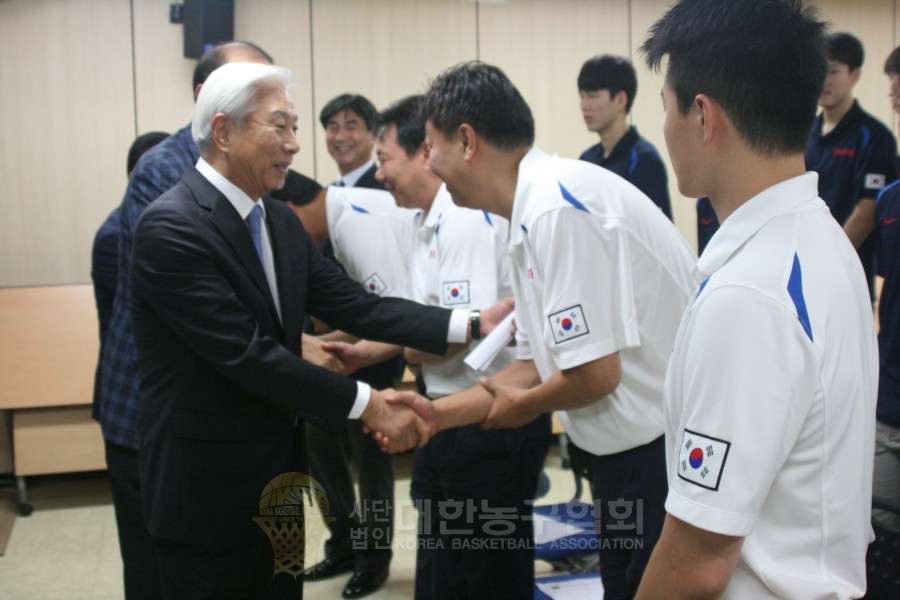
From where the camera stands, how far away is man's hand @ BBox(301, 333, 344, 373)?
2.65 metres

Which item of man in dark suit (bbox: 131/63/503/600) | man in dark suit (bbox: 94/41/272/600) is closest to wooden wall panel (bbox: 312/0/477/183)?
man in dark suit (bbox: 94/41/272/600)

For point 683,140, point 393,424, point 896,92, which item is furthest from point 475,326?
point 896,92

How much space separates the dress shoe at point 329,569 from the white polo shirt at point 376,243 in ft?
3.76

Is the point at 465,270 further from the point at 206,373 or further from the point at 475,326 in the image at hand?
the point at 206,373

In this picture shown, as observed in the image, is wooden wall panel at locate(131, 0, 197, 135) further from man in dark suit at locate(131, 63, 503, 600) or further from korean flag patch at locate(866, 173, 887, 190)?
korean flag patch at locate(866, 173, 887, 190)

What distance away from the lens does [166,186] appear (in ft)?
6.63

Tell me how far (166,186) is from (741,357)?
1.53m

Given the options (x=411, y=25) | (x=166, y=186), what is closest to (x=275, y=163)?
(x=166, y=186)

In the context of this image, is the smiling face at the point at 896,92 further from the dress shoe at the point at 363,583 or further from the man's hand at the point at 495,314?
the dress shoe at the point at 363,583

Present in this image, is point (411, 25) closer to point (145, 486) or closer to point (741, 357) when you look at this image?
point (145, 486)

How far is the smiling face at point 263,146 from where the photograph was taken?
1853mm

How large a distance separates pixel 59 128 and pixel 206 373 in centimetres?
392

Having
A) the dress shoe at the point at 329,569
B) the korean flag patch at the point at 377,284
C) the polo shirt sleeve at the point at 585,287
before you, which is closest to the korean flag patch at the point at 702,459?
the polo shirt sleeve at the point at 585,287

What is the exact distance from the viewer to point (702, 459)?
0.95 meters
